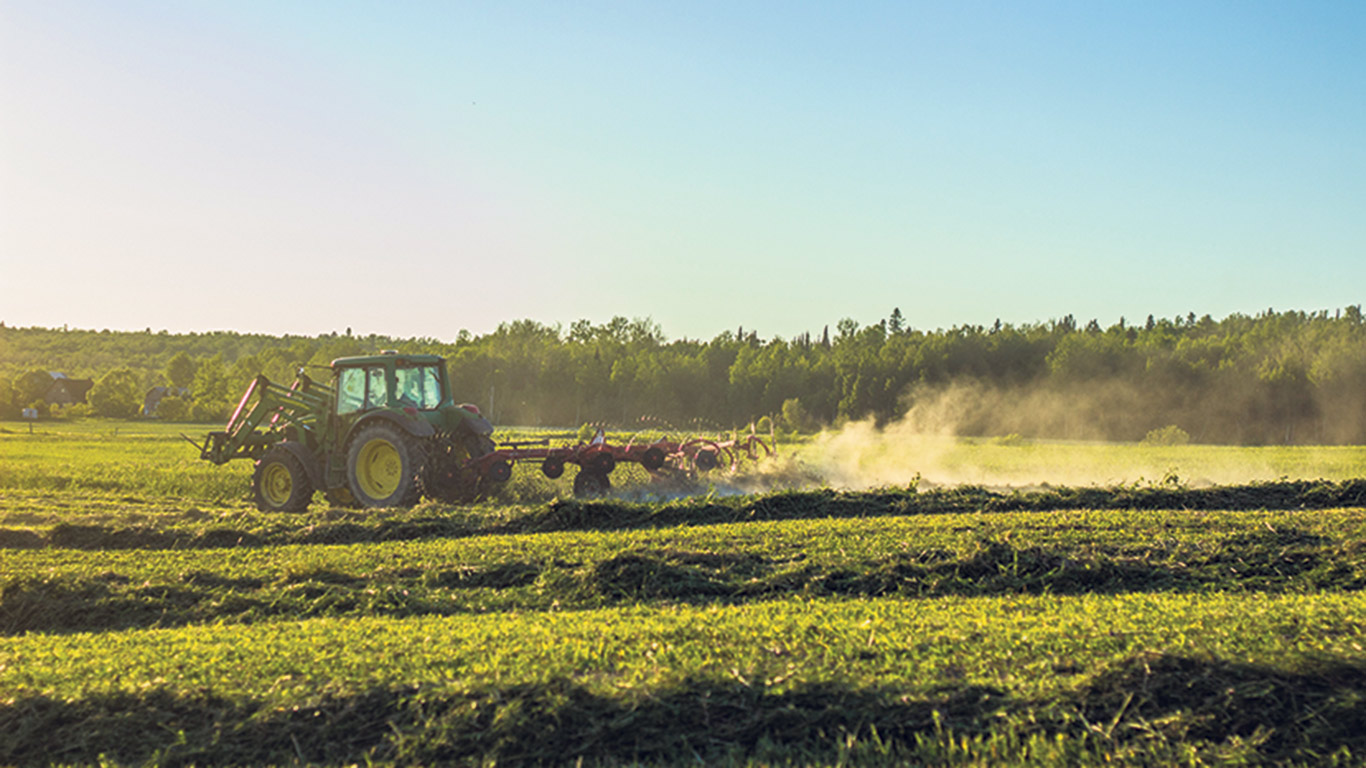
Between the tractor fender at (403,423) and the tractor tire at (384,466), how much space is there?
96 mm

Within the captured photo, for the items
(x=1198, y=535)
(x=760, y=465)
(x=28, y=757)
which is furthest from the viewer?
→ (x=760, y=465)

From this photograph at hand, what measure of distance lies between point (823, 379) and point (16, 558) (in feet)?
230

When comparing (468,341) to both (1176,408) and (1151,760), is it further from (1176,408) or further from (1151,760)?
(1151,760)

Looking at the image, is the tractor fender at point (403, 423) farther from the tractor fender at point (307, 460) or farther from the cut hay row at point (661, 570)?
the cut hay row at point (661, 570)

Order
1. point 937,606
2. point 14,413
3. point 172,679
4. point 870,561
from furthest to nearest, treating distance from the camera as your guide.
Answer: point 14,413, point 870,561, point 937,606, point 172,679

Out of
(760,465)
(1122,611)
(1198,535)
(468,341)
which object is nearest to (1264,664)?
(1122,611)

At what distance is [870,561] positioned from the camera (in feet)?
30.5

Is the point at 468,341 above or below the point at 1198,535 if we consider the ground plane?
above

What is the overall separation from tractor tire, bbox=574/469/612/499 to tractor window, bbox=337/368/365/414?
460 cm

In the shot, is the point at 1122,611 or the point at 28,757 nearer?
the point at 28,757

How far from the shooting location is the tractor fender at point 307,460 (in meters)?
17.6

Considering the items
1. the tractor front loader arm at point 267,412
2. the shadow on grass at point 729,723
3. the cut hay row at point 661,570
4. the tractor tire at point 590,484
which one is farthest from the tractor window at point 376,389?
the shadow on grass at point 729,723

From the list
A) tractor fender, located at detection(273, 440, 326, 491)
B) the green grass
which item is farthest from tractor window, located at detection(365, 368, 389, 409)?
the green grass

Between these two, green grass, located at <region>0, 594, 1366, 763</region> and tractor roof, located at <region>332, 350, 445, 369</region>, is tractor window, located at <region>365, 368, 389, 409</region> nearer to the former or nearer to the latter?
tractor roof, located at <region>332, 350, 445, 369</region>
